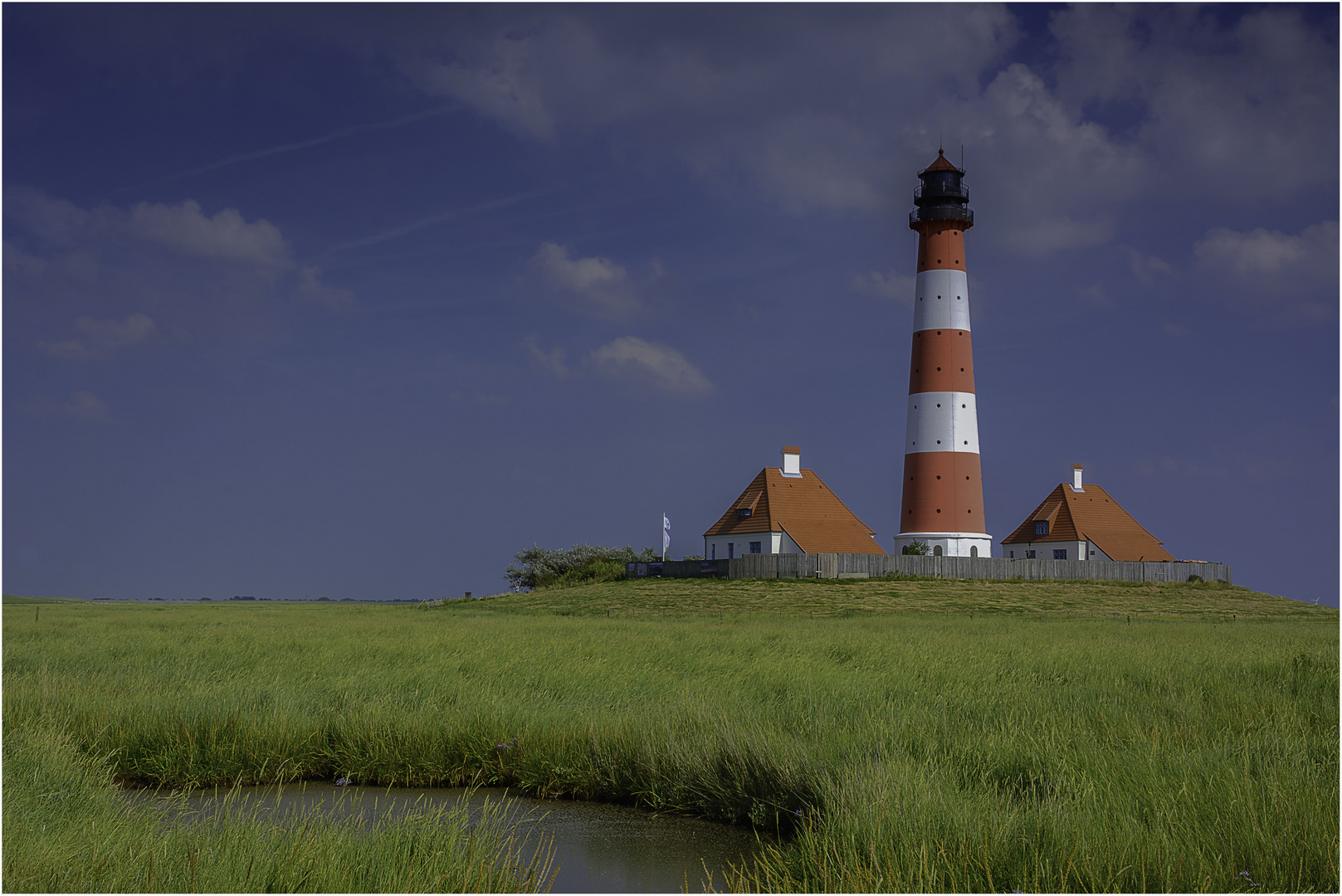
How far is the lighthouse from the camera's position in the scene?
45656 mm

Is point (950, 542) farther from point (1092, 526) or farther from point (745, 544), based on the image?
point (1092, 526)

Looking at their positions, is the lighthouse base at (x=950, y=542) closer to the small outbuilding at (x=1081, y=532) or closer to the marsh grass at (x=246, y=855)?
the small outbuilding at (x=1081, y=532)

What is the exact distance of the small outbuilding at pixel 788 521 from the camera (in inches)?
2079

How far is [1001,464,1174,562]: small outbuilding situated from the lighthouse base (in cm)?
1243

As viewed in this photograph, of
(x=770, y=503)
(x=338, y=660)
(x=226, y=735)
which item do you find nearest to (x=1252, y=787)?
(x=226, y=735)

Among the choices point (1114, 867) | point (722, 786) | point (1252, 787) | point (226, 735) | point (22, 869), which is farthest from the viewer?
point (226, 735)

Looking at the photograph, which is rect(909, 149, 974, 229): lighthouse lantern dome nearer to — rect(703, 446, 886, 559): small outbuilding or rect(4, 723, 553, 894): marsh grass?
rect(703, 446, 886, 559): small outbuilding

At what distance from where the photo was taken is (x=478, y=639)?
63.1 feet

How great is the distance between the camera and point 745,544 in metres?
54.6

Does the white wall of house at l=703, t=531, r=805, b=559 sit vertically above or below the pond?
above

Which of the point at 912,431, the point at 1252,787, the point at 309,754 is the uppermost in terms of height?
the point at 912,431

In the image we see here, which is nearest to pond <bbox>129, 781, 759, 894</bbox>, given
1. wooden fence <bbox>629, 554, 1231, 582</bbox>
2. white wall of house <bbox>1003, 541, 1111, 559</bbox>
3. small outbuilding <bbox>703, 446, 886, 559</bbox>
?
wooden fence <bbox>629, 554, 1231, 582</bbox>

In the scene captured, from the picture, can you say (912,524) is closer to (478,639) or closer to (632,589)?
(632,589)

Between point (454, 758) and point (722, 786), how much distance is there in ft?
9.44
